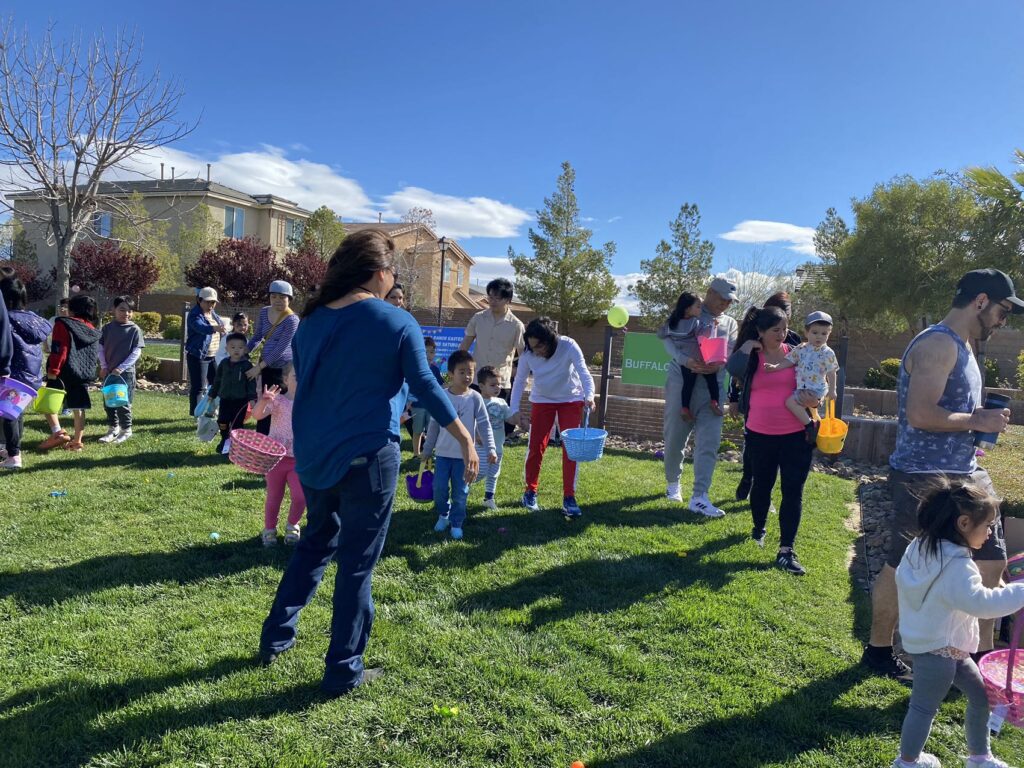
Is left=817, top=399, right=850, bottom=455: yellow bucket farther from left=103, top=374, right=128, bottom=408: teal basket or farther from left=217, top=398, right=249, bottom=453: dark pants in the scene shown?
left=103, top=374, right=128, bottom=408: teal basket

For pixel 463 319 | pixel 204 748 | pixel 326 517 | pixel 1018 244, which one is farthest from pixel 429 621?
pixel 463 319

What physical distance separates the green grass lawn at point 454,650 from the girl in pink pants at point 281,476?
20cm

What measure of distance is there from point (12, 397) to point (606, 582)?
525 centimetres

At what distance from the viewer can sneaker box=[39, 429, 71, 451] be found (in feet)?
23.2

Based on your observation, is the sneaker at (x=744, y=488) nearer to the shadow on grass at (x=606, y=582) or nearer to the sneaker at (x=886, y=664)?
the shadow on grass at (x=606, y=582)

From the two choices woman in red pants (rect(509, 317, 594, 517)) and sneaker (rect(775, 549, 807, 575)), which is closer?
sneaker (rect(775, 549, 807, 575))

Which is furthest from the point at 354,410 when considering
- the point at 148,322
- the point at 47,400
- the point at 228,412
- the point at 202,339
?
the point at 148,322

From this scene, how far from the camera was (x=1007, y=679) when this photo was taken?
251 cm

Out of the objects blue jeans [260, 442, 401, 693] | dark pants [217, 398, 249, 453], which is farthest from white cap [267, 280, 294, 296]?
blue jeans [260, 442, 401, 693]

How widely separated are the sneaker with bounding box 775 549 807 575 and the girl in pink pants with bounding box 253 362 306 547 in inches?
137

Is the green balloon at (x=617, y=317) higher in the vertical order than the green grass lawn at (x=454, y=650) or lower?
higher

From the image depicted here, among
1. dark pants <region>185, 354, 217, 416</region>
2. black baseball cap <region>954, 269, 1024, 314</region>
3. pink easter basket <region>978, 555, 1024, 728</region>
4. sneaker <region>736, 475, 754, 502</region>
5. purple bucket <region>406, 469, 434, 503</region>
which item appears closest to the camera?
pink easter basket <region>978, 555, 1024, 728</region>

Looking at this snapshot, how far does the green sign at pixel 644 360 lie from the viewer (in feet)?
33.7

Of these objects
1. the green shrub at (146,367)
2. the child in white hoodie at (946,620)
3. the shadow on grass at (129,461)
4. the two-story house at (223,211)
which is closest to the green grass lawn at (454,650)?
the child in white hoodie at (946,620)
